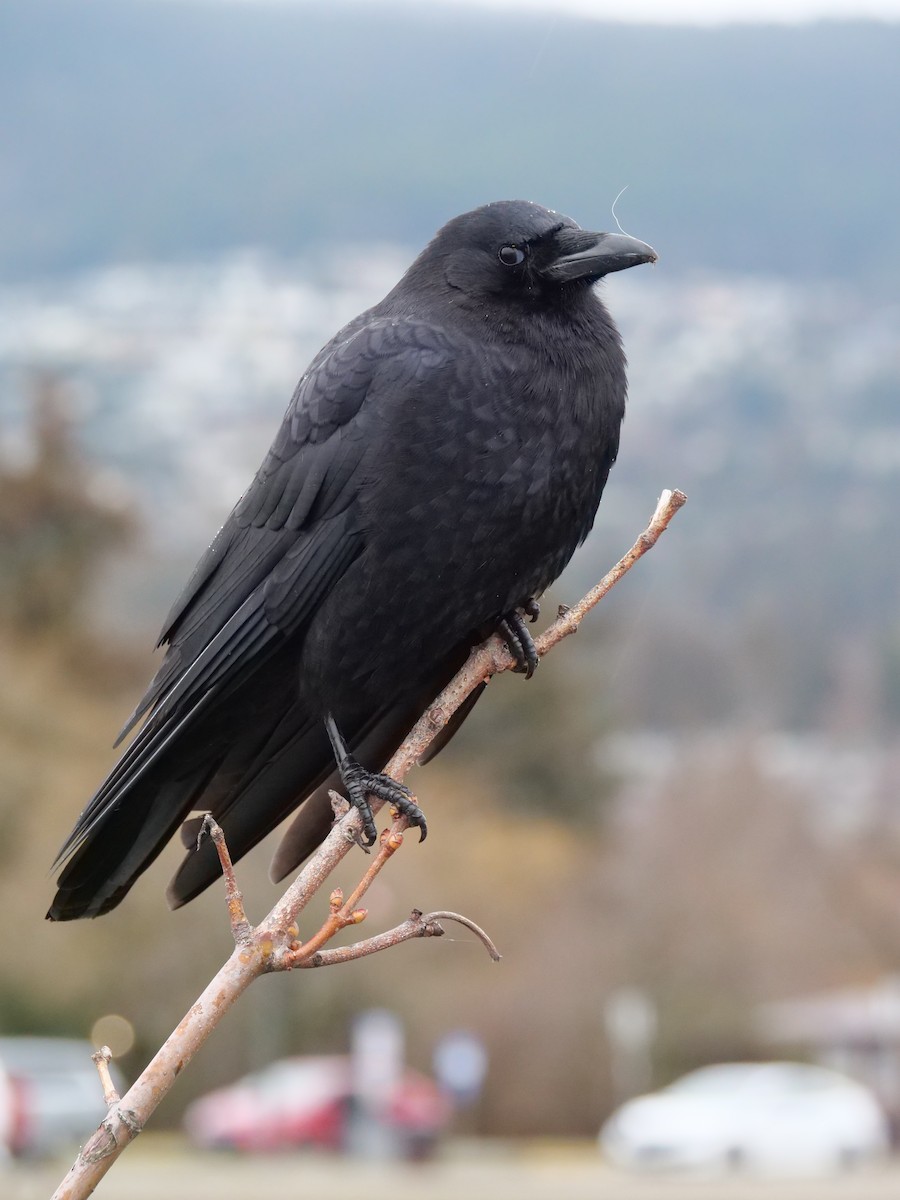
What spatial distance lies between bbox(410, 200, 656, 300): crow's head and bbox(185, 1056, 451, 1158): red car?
1971 cm

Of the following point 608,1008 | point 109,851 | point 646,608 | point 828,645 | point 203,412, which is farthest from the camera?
point 203,412

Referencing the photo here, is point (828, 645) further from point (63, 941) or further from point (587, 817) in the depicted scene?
point (63, 941)

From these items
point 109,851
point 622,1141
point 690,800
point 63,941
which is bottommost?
point 109,851

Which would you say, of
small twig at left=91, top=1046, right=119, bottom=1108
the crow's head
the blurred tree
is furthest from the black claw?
the blurred tree

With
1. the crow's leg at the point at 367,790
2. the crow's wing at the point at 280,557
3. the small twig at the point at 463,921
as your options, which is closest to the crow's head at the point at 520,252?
the crow's wing at the point at 280,557

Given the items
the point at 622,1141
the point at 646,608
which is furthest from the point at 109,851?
the point at 646,608

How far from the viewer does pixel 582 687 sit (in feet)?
135

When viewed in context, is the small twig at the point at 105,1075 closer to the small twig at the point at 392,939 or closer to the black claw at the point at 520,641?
the small twig at the point at 392,939

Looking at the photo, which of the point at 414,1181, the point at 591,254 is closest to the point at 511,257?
the point at 591,254

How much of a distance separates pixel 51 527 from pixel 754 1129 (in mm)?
23551

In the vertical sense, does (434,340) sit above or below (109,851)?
above

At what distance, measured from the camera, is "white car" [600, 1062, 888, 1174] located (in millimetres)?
22438

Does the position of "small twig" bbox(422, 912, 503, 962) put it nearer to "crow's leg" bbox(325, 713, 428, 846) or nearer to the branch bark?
the branch bark

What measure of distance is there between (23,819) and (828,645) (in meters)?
75.5
